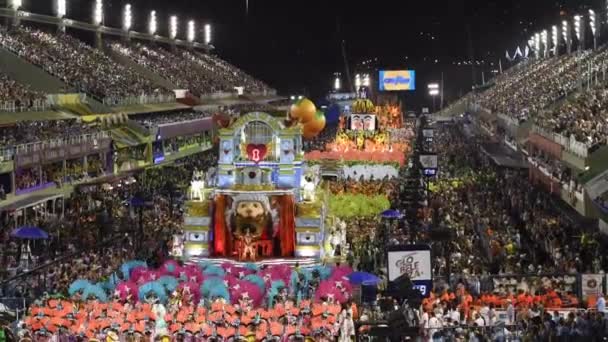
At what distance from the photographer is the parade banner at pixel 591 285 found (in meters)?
25.2

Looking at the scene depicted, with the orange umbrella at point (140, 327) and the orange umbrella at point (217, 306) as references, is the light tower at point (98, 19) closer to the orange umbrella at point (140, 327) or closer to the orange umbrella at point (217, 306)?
the orange umbrella at point (217, 306)

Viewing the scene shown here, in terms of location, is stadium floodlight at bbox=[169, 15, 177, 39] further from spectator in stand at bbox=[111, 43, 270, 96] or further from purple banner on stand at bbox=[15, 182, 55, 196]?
purple banner on stand at bbox=[15, 182, 55, 196]

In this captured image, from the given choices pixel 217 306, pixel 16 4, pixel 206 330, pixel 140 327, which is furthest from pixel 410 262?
pixel 16 4

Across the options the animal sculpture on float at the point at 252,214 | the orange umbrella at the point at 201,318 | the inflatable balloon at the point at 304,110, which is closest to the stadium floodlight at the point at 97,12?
the inflatable balloon at the point at 304,110

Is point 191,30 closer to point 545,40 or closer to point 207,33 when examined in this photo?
point 207,33

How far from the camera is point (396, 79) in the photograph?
119562 millimetres

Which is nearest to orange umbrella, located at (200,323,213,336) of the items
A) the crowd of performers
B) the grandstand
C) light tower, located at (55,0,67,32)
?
the crowd of performers

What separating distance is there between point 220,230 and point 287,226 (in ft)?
7.04

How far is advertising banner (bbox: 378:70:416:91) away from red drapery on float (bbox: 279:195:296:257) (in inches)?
3427

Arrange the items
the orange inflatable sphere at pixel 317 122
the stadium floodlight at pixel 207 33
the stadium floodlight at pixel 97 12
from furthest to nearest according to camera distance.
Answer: the stadium floodlight at pixel 207 33, the stadium floodlight at pixel 97 12, the orange inflatable sphere at pixel 317 122

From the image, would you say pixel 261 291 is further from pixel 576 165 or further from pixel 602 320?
pixel 576 165

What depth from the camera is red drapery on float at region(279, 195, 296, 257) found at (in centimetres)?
3325

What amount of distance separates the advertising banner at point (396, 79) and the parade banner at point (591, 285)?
94554 mm

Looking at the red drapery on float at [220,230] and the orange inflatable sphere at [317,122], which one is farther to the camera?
the orange inflatable sphere at [317,122]
